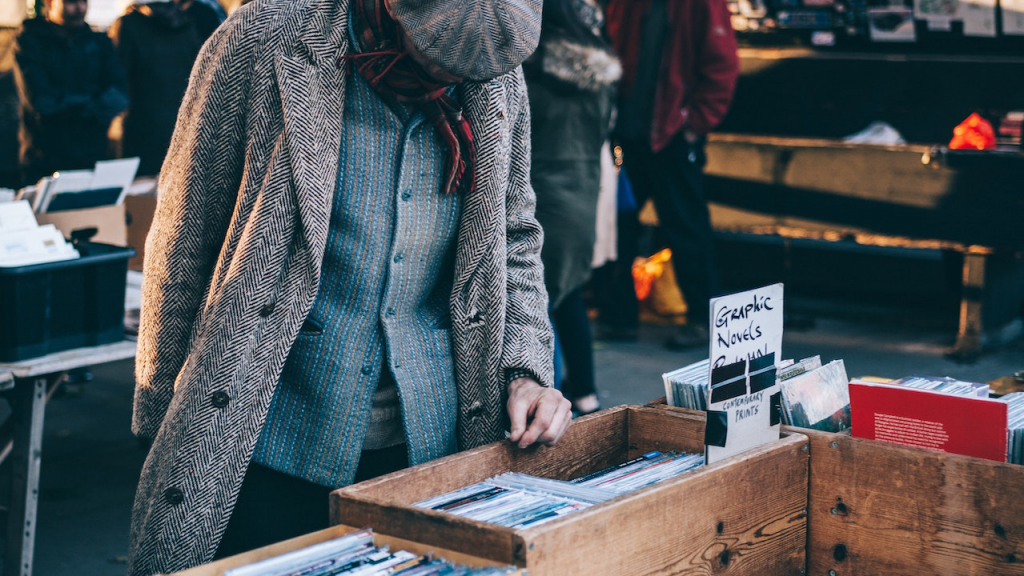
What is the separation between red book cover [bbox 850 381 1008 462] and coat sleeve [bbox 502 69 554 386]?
1.80 ft

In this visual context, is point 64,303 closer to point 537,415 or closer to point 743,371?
point 537,415

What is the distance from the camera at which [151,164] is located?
6719mm

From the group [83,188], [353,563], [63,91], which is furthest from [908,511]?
[63,91]

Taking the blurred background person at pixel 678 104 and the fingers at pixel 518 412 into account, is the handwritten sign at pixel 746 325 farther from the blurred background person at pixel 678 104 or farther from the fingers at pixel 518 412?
the blurred background person at pixel 678 104

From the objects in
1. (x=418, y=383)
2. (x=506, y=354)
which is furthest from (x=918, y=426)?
(x=418, y=383)

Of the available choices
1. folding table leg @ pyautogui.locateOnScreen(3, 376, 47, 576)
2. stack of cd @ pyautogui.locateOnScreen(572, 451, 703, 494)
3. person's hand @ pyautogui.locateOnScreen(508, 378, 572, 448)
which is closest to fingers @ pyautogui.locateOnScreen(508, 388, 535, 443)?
person's hand @ pyautogui.locateOnScreen(508, 378, 572, 448)

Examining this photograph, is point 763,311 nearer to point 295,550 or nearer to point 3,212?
point 295,550

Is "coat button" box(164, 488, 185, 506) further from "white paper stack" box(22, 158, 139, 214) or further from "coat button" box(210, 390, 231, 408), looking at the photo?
"white paper stack" box(22, 158, 139, 214)

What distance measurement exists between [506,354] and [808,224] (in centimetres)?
528

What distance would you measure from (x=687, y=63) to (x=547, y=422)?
15.2 ft

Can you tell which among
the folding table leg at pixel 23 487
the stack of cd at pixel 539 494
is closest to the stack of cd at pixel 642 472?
the stack of cd at pixel 539 494

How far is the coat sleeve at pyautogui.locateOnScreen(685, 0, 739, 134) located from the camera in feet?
20.2

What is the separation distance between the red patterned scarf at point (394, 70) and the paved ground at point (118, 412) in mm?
2511

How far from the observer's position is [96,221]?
494 centimetres
